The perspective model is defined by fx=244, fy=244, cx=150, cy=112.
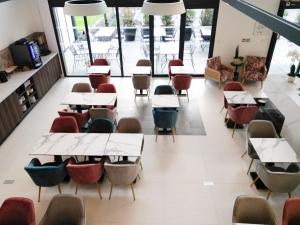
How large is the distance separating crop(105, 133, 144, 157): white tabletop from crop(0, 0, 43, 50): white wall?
4504mm

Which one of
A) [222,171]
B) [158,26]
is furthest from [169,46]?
[222,171]

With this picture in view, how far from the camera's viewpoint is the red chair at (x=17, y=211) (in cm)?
298

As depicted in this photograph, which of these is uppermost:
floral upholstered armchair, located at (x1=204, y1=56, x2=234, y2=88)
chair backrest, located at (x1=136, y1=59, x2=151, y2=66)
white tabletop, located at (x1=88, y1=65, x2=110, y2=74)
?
chair backrest, located at (x1=136, y1=59, x2=151, y2=66)

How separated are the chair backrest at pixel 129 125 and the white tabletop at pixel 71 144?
0.42m

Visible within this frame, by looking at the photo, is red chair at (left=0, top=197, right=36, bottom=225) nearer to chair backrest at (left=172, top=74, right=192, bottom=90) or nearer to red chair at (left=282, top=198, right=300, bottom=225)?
red chair at (left=282, top=198, right=300, bottom=225)

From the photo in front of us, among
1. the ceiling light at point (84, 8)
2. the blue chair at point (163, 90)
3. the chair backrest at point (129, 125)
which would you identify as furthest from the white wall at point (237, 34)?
the ceiling light at point (84, 8)

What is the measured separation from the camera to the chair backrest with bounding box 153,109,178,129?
16.6 feet

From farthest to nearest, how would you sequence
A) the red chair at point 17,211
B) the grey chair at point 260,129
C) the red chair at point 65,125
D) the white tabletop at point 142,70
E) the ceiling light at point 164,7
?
the white tabletop at point 142,70, the red chair at point 65,125, the grey chair at point 260,129, the ceiling light at point 164,7, the red chair at point 17,211

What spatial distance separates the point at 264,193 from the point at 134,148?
2392 millimetres

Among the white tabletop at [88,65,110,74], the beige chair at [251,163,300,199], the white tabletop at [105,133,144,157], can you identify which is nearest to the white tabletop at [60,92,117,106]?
the white tabletop at [105,133,144,157]

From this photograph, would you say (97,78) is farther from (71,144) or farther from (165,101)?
(71,144)

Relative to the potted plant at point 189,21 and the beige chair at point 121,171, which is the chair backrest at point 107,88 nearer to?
the beige chair at point 121,171

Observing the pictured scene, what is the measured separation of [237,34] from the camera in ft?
25.0

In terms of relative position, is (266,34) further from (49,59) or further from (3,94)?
(3,94)
